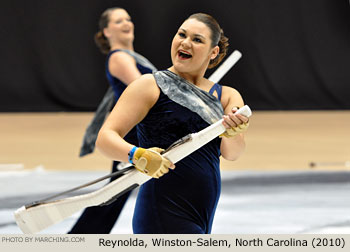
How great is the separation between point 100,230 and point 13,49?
722 cm

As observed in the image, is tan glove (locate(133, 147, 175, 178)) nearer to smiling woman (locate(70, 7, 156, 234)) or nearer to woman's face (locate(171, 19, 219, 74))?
woman's face (locate(171, 19, 219, 74))

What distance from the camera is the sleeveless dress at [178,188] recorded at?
7.08 feet

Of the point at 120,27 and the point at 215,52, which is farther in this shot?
the point at 120,27

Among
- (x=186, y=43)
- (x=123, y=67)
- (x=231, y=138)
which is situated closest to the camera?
(x=186, y=43)

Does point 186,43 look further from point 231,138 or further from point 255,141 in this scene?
point 255,141

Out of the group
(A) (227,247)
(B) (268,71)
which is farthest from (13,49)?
(A) (227,247)

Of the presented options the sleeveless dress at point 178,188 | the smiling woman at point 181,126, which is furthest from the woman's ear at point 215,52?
the sleeveless dress at point 178,188

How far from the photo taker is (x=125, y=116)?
81.9 inches

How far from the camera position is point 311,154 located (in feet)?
23.7

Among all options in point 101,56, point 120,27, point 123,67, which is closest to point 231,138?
point 123,67

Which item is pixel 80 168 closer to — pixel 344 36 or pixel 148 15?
pixel 148 15

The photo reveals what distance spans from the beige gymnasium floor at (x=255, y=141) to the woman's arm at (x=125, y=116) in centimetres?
433

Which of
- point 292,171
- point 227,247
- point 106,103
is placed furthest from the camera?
point 292,171

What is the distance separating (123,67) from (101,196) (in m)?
1.58
